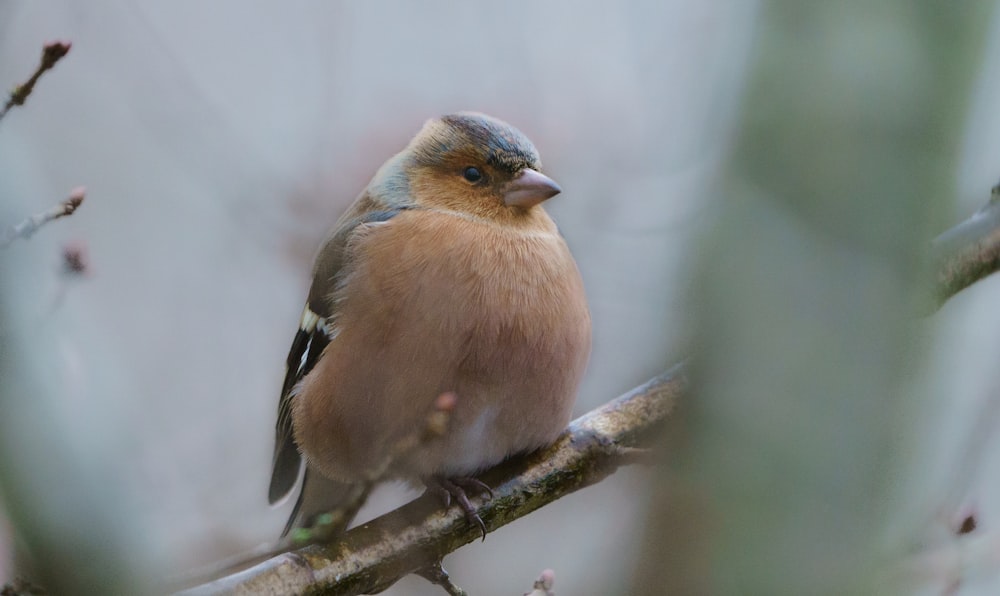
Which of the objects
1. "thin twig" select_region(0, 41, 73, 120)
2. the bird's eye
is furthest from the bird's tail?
"thin twig" select_region(0, 41, 73, 120)

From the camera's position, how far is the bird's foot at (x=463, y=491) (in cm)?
279

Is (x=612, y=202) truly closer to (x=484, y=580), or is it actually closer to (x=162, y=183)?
(x=484, y=580)

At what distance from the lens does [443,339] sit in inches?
109

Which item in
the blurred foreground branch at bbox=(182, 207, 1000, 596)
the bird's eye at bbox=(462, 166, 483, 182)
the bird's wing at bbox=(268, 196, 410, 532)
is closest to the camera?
the blurred foreground branch at bbox=(182, 207, 1000, 596)

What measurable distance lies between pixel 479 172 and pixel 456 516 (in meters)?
1.19

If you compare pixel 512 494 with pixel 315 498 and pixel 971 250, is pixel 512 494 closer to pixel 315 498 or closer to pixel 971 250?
pixel 315 498

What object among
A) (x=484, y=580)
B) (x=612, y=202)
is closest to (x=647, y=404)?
(x=612, y=202)

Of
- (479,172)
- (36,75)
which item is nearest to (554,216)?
(479,172)

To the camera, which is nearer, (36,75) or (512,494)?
(36,75)

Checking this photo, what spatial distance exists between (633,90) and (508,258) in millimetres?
2213

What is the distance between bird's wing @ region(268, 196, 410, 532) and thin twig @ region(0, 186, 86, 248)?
3.51 ft

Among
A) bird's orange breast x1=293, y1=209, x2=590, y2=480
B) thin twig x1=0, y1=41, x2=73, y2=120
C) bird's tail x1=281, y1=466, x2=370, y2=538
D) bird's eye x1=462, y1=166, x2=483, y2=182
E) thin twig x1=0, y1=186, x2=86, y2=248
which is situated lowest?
bird's tail x1=281, y1=466, x2=370, y2=538

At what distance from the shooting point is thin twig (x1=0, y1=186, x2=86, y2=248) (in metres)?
1.35

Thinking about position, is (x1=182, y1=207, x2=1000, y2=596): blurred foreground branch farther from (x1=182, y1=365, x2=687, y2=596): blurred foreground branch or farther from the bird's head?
the bird's head
